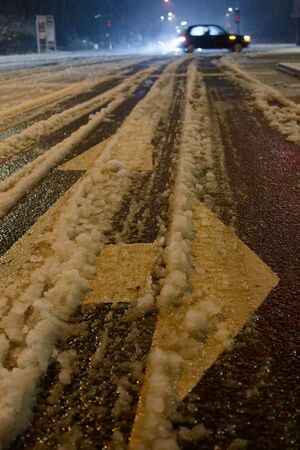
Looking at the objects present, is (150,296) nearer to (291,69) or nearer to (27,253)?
(27,253)

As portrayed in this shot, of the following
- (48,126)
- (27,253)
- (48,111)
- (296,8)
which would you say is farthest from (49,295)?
(296,8)

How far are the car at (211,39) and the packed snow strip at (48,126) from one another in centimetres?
2014

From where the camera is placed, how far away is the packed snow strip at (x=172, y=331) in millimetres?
1345

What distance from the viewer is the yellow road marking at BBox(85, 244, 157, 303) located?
2.09 metres

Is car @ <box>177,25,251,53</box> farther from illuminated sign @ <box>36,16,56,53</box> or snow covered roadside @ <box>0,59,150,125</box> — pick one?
snow covered roadside @ <box>0,59,150,125</box>

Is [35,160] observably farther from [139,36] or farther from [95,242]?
[139,36]

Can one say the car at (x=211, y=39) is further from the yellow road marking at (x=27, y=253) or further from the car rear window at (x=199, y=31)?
the yellow road marking at (x=27, y=253)

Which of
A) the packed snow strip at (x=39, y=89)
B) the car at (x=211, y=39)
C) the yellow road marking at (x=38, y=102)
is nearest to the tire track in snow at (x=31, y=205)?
the yellow road marking at (x=38, y=102)

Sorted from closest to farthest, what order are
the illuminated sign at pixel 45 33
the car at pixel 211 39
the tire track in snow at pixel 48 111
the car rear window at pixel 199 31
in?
1. the tire track in snow at pixel 48 111
2. the car at pixel 211 39
3. the car rear window at pixel 199 31
4. the illuminated sign at pixel 45 33

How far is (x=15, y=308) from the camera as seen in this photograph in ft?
6.39

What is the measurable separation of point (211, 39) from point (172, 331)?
1117 inches

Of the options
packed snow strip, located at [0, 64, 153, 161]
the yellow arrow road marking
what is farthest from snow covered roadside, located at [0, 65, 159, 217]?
the yellow arrow road marking

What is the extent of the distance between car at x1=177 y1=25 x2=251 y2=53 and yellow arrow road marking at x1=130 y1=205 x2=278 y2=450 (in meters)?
27.1

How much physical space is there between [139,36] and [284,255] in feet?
336
